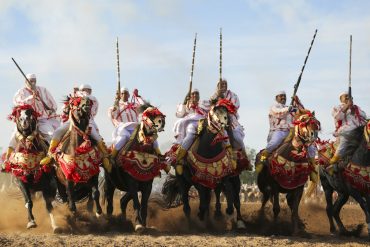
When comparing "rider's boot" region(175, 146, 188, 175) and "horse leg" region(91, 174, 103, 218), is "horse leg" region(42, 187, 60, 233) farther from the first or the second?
"rider's boot" region(175, 146, 188, 175)

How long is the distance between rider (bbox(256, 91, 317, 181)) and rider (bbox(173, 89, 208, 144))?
4.85 ft

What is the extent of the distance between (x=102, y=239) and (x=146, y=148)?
7.97ft

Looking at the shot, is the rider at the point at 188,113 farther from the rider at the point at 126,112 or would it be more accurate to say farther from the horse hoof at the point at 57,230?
the horse hoof at the point at 57,230

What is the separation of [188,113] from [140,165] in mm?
3263

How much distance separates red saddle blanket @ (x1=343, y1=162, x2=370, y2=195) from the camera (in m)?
14.0

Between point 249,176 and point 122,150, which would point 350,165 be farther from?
point 249,176

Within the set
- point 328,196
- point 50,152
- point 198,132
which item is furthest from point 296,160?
point 50,152

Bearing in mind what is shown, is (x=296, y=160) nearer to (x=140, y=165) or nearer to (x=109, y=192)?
(x=140, y=165)

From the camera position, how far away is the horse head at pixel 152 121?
13352 millimetres

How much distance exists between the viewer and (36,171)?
13.9 meters

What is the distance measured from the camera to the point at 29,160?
13.9 m

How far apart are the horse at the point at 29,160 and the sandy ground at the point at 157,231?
19.7 inches

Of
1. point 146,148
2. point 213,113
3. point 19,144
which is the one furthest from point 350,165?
point 19,144

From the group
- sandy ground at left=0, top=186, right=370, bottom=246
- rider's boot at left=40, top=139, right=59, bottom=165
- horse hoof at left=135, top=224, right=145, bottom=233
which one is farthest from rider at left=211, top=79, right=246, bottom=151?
rider's boot at left=40, top=139, right=59, bottom=165
